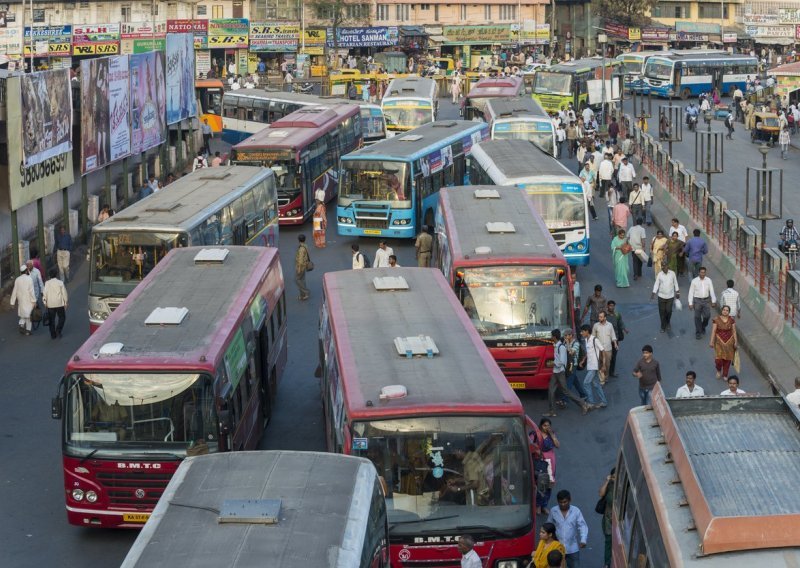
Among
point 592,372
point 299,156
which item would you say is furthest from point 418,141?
point 592,372

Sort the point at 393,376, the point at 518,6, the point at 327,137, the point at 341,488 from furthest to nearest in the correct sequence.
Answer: the point at 518,6 < the point at 327,137 < the point at 393,376 < the point at 341,488

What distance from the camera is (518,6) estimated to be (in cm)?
9544

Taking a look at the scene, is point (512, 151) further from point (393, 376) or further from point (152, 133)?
point (393, 376)

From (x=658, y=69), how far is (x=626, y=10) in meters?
25.5

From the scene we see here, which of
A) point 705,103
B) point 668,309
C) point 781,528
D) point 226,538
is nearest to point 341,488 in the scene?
point 226,538

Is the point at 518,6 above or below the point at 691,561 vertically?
above

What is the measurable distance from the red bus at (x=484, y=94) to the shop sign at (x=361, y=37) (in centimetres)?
3130

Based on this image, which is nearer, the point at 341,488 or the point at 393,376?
the point at 341,488

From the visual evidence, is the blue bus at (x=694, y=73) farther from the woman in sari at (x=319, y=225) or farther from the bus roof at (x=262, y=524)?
the bus roof at (x=262, y=524)

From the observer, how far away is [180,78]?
43094mm

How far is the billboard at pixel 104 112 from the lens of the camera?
106 ft

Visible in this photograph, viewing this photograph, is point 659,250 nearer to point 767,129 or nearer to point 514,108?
point 514,108

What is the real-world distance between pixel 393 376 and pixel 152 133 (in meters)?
26.2

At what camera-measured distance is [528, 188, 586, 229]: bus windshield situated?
A: 2856cm
